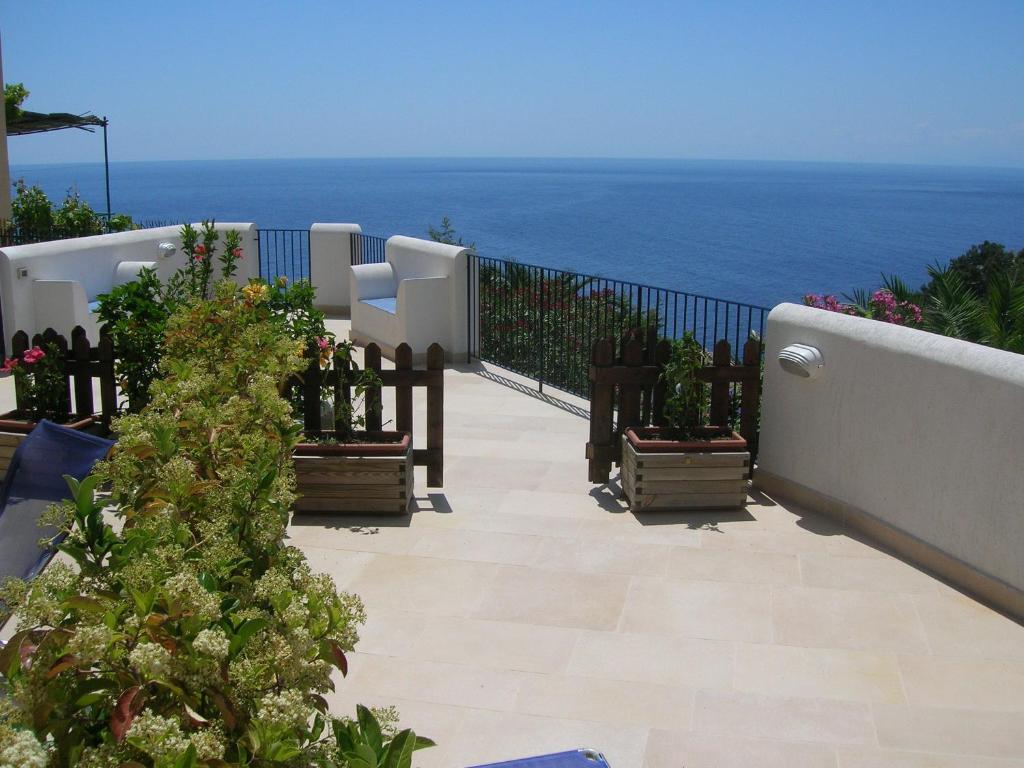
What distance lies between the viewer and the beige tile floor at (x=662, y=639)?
13.0ft

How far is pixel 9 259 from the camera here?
33.7 ft

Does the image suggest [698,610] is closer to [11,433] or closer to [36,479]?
[36,479]

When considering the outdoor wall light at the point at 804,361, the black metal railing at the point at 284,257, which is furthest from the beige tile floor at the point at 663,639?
the black metal railing at the point at 284,257

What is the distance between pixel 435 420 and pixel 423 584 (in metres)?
1.67

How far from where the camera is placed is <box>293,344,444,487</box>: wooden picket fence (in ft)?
21.7

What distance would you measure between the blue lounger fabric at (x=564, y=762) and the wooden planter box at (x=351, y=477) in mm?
3550

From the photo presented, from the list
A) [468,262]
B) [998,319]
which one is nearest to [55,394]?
[468,262]

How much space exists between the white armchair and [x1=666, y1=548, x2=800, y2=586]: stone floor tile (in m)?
5.78

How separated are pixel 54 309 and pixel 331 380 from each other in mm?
5355

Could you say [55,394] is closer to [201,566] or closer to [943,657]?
[201,566]

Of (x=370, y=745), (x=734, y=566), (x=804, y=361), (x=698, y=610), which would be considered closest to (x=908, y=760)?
(x=698, y=610)

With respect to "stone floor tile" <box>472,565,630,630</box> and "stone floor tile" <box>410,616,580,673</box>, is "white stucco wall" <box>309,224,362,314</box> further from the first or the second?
"stone floor tile" <box>410,616,580,673</box>

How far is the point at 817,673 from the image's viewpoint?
14.7 ft

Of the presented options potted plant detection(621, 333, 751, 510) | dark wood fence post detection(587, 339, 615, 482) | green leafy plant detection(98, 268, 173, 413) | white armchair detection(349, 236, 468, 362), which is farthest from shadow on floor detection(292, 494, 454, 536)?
white armchair detection(349, 236, 468, 362)
